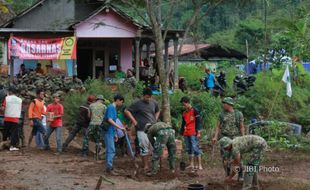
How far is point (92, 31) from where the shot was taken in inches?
969

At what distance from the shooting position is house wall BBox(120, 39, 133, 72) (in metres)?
28.2

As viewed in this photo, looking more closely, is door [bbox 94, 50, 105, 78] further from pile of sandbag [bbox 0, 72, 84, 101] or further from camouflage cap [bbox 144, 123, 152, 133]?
camouflage cap [bbox 144, 123, 152, 133]

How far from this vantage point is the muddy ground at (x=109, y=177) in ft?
36.0

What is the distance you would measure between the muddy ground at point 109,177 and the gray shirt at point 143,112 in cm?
109

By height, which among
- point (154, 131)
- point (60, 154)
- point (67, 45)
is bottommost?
point (60, 154)

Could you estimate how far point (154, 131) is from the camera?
1230 cm

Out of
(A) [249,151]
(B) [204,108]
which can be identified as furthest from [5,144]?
(A) [249,151]

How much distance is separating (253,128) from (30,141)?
697cm

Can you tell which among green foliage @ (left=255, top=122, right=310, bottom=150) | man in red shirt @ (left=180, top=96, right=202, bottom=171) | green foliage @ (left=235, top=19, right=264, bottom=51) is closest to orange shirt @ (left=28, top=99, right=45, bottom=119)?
man in red shirt @ (left=180, top=96, right=202, bottom=171)

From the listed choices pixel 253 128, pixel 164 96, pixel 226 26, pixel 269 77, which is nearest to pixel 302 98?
pixel 269 77

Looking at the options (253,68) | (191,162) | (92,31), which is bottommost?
(191,162)

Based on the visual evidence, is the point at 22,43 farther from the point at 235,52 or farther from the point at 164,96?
the point at 235,52

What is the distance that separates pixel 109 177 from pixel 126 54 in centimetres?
1667

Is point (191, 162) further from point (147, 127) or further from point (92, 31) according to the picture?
point (92, 31)
